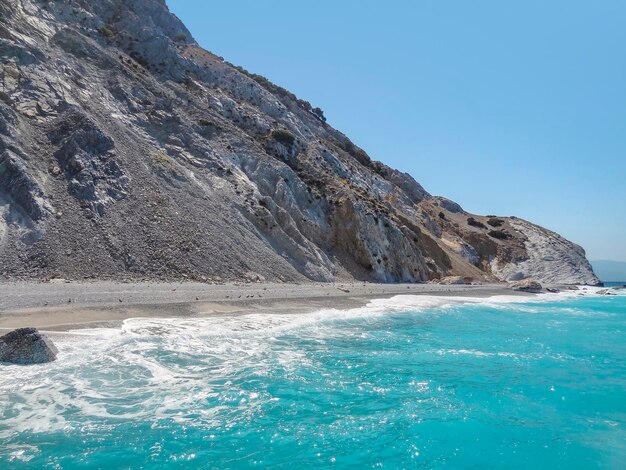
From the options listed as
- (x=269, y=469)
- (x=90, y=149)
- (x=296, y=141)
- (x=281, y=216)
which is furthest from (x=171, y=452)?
(x=296, y=141)

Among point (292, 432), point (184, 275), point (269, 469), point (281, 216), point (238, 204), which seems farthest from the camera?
point (281, 216)

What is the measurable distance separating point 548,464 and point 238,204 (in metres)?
30.0

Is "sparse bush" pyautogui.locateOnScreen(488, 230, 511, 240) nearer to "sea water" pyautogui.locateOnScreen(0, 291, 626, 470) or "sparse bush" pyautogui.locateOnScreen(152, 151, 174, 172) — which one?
"sparse bush" pyautogui.locateOnScreen(152, 151, 174, 172)

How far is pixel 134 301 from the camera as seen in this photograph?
18.2 meters

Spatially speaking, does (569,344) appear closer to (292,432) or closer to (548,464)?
(548,464)

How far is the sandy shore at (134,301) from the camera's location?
14547mm

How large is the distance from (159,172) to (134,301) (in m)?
16.0

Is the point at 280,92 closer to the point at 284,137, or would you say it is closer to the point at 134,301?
the point at 284,137

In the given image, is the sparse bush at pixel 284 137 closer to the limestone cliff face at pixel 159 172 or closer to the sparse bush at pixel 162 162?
the limestone cliff face at pixel 159 172

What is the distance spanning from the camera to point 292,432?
27.8 feet

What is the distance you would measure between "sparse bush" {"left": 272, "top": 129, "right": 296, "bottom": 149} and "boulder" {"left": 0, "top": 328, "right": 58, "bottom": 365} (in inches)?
1627

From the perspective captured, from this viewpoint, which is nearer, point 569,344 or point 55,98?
point 569,344

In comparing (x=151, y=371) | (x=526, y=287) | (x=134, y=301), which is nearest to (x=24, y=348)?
(x=151, y=371)

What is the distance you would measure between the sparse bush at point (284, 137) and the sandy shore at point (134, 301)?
25.3 meters
